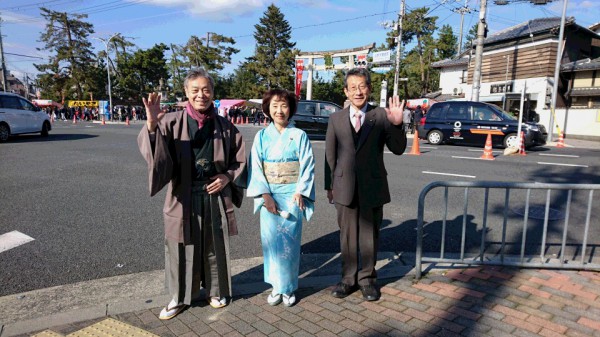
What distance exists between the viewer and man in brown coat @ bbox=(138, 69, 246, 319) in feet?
8.98

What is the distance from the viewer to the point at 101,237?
450cm

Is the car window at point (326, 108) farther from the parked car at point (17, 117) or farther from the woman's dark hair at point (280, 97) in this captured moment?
the woman's dark hair at point (280, 97)

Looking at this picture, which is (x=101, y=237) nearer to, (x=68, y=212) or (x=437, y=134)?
(x=68, y=212)

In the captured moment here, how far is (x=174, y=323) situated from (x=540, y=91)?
84.1ft

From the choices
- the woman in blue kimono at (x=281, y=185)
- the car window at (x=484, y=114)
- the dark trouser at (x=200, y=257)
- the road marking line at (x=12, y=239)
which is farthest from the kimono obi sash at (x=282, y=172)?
the car window at (x=484, y=114)

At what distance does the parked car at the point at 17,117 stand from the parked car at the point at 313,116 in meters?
10.4

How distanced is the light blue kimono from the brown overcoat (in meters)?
0.14

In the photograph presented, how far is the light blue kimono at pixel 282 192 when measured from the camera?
2943mm

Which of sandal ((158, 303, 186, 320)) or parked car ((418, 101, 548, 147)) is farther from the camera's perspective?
parked car ((418, 101, 548, 147))

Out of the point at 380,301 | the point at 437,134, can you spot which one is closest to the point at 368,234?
the point at 380,301

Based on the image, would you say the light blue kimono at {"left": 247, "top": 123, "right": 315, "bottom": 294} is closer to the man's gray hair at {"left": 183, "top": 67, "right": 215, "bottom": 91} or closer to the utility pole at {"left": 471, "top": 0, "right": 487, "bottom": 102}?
the man's gray hair at {"left": 183, "top": 67, "right": 215, "bottom": 91}

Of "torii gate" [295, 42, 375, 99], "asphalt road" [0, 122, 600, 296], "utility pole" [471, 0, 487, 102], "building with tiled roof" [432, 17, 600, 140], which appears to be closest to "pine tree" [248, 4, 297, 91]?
"torii gate" [295, 42, 375, 99]

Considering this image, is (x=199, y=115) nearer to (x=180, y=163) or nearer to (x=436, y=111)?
(x=180, y=163)

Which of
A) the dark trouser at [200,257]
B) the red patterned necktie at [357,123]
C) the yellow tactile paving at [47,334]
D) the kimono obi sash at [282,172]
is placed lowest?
the yellow tactile paving at [47,334]
